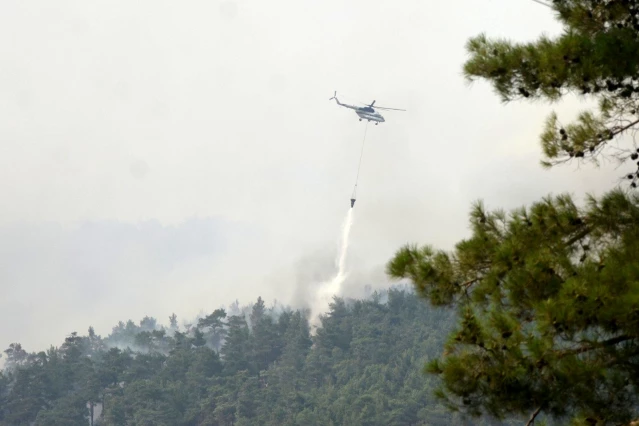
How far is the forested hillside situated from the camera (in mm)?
75875

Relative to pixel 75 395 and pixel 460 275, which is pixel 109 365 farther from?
pixel 460 275

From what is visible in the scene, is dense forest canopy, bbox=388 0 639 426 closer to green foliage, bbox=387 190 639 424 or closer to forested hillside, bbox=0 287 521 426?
green foliage, bbox=387 190 639 424

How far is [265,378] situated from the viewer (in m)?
90.2

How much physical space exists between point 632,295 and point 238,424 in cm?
6871

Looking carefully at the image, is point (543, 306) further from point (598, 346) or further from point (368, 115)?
point (368, 115)

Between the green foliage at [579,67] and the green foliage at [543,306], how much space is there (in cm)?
72

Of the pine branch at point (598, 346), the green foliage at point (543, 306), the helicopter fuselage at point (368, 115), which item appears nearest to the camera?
the green foliage at point (543, 306)

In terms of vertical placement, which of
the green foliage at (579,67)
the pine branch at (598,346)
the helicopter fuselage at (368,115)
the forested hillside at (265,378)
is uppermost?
the helicopter fuselage at (368,115)

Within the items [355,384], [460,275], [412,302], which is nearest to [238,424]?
[355,384]

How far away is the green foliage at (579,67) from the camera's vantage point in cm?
1077

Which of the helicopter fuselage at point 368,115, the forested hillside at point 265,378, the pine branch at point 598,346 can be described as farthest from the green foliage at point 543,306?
the forested hillside at point 265,378

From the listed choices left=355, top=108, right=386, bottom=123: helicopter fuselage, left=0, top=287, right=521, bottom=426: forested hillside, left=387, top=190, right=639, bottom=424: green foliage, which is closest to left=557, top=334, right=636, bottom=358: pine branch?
left=387, top=190, right=639, bottom=424: green foliage

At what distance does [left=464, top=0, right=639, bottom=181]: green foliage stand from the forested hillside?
5903 centimetres

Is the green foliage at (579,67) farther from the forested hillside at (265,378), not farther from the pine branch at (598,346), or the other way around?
the forested hillside at (265,378)
